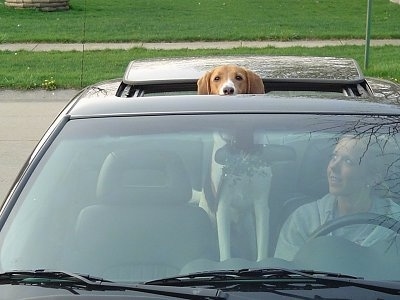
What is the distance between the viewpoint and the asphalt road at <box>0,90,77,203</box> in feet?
28.0

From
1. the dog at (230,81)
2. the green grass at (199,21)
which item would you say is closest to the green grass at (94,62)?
the green grass at (199,21)

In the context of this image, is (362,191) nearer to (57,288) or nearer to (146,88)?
(57,288)

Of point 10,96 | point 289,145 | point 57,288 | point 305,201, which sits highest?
point 10,96

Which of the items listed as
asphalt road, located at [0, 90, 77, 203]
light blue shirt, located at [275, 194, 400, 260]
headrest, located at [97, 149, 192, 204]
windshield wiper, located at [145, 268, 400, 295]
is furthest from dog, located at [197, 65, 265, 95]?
asphalt road, located at [0, 90, 77, 203]

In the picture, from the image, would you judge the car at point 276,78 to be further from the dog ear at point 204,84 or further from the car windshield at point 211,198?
the car windshield at point 211,198

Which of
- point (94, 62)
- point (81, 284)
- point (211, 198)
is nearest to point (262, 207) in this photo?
point (211, 198)

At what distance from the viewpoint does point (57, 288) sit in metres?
2.52

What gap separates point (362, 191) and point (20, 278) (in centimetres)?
127

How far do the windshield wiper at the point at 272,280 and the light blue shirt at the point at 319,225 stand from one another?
222mm

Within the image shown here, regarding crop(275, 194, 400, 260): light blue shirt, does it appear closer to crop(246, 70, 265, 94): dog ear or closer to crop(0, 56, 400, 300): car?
crop(0, 56, 400, 300): car

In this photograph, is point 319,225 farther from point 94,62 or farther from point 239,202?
point 94,62

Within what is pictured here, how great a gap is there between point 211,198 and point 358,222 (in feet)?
1.79

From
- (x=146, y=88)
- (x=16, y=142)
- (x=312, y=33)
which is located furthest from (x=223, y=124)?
(x=312, y=33)

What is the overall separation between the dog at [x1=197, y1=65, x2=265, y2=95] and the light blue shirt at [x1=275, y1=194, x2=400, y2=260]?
170 cm
